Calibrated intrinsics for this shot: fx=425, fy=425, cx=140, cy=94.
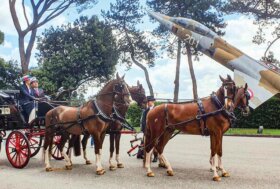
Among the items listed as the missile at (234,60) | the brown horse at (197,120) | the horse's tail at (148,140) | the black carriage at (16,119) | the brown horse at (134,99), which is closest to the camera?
the brown horse at (197,120)

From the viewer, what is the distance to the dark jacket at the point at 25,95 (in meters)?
12.0

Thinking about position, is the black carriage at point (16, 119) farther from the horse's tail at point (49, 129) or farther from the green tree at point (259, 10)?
the green tree at point (259, 10)

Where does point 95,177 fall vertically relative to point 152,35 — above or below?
below

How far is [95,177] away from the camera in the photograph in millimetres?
10031

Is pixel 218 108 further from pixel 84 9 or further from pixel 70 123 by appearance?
pixel 84 9

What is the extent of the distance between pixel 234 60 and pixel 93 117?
15699 mm

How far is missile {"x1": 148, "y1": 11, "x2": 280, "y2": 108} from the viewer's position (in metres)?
23.0

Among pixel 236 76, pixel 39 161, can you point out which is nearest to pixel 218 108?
pixel 39 161

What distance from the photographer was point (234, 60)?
2469 cm

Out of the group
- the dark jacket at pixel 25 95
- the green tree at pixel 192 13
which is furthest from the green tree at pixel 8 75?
the dark jacket at pixel 25 95

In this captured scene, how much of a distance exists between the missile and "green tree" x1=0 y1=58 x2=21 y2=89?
19549 millimetres

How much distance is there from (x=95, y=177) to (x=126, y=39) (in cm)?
4057

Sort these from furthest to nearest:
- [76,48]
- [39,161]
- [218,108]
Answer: [76,48]
[39,161]
[218,108]

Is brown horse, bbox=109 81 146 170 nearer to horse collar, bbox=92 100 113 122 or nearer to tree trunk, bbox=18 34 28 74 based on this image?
horse collar, bbox=92 100 113 122
